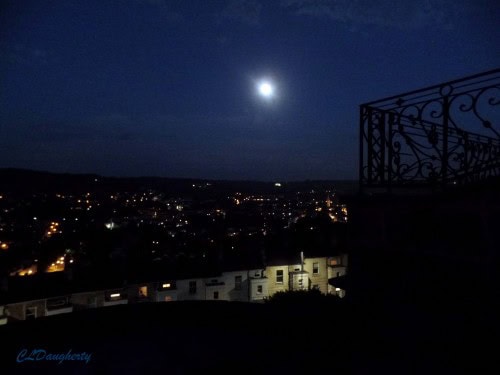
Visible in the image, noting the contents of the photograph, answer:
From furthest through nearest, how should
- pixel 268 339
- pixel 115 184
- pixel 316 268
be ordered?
pixel 115 184 < pixel 316 268 < pixel 268 339

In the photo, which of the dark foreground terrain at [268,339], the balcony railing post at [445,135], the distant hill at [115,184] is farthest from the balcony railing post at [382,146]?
the distant hill at [115,184]

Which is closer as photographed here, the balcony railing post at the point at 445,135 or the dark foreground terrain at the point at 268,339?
the dark foreground terrain at the point at 268,339

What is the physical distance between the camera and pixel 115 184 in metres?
86.9

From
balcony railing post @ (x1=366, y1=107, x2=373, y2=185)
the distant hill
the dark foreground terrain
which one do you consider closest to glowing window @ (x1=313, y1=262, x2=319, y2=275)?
the dark foreground terrain

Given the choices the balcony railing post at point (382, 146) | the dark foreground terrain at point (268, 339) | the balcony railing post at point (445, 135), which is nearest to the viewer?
the dark foreground terrain at point (268, 339)

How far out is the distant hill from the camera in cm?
6912

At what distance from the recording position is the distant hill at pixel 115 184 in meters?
69.1

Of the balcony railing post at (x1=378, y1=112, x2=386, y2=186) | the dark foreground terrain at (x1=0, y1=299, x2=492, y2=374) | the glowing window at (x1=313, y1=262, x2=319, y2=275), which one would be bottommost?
the glowing window at (x1=313, y1=262, x2=319, y2=275)

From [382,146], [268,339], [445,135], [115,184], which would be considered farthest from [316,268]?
[115,184]

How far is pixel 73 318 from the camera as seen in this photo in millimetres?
4344

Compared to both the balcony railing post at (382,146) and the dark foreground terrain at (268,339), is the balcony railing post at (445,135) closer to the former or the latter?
the balcony railing post at (382,146)

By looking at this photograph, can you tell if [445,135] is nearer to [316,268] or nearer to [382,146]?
[382,146]

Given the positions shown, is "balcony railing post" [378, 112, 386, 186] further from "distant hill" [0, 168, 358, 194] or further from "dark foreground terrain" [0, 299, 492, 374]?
"distant hill" [0, 168, 358, 194]

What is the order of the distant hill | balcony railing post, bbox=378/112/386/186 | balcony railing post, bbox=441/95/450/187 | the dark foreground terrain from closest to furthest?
the dark foreground terrain, balcony railing post, bbox=441/95/450/187, balcony railing post, bbox=378/112/386/186, the distant hill
